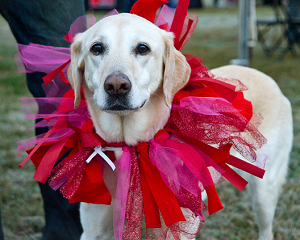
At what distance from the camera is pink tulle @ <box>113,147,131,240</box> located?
1.57 m

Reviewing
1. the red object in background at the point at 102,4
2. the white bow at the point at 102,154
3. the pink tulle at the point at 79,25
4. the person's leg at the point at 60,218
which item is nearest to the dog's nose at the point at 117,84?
the white bow at the point at 102,154

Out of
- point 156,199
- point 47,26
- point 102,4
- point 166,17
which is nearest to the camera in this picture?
point 156,199

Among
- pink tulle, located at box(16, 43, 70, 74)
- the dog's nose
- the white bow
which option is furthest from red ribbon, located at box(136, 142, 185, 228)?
pink tulle, located at box(16, 43, 70, 74)

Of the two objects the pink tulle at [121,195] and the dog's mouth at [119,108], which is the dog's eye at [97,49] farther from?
the pink tulle at [121,195]

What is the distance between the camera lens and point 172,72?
1.71m

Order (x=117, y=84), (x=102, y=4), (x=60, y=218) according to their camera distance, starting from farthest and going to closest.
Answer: (x=102, y=4) < (x=60, y=218) < (x=117, y=84)

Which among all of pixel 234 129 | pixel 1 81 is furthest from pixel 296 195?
pixel 1 81

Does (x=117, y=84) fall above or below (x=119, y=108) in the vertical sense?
above

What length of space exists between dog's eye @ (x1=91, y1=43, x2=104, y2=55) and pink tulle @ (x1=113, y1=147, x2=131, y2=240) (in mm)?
538

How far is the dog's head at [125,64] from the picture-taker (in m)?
1.50

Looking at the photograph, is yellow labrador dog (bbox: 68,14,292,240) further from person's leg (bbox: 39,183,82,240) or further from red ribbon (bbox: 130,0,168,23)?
person's leg (bbox: 39,183,82,240)

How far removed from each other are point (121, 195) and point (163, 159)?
0.26 meters

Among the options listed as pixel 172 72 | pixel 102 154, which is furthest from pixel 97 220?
pixel 172 72

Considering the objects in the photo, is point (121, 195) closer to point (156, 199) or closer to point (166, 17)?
point (156, 199)
